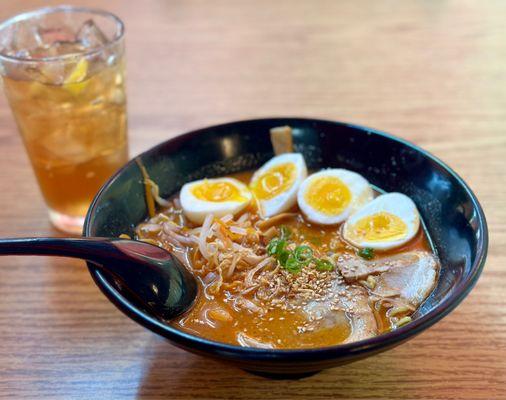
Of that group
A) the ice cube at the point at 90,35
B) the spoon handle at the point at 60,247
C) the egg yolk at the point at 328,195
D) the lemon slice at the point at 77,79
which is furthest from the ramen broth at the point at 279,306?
the ice cube at the point at 90,35

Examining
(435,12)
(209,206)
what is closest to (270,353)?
(209,206)

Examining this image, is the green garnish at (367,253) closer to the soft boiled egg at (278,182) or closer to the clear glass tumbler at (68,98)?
the soft boiled egg at (278,182)

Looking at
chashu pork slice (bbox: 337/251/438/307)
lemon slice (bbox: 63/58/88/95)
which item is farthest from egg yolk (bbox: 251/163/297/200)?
lemon slice (bbox: 63/58/88/95)

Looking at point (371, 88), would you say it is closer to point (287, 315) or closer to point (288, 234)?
point (288, 234)

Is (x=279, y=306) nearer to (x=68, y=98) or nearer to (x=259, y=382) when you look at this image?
(x=259, y=382)

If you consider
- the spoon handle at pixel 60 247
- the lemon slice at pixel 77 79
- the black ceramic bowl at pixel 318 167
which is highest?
the lemon slice at pixel 77 79

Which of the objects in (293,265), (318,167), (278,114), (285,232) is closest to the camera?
(293,265)

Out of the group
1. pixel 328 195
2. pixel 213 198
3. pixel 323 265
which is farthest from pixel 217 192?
pixel 323 265
